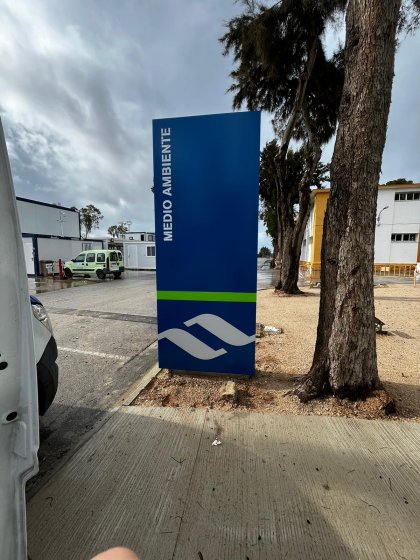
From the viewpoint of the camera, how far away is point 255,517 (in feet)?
5.70

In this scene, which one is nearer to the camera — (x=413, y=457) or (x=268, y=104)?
(x=413, y=457)

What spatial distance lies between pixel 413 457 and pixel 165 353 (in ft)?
8.70

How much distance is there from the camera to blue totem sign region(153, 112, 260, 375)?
10.0ft

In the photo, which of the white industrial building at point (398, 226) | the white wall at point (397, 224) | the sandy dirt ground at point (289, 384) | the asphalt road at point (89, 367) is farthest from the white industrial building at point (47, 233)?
the white wall at point (397, 224)

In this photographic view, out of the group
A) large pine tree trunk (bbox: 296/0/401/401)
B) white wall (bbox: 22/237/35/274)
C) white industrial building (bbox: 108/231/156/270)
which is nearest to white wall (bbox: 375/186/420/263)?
white industrial building (bbox: 108/231/156/270)

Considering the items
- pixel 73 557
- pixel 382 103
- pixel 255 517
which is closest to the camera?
pixel 73 557

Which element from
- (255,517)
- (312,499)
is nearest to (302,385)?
(312,499)

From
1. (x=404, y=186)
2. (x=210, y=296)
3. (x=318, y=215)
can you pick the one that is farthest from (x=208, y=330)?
(x=404, y=186)

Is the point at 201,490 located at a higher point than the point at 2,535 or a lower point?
lower

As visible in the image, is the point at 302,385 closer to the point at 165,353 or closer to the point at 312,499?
the point at 312,499

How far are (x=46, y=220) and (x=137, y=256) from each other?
31.5 feet

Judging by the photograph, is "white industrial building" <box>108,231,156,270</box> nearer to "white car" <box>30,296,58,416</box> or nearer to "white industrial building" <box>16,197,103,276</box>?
"white industrial building" <box>16,197,103,276</box>

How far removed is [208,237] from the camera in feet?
10.6

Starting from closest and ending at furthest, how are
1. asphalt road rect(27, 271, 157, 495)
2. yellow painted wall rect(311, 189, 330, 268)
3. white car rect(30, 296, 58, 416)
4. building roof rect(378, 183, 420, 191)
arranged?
white car rect(30, 296, 58, 416)
asphalt road rect(27, 271, 157, 495)
building roof rect(378, 183, 420, 191)
yellow painted wall rect(311, 189, 330, 268)
